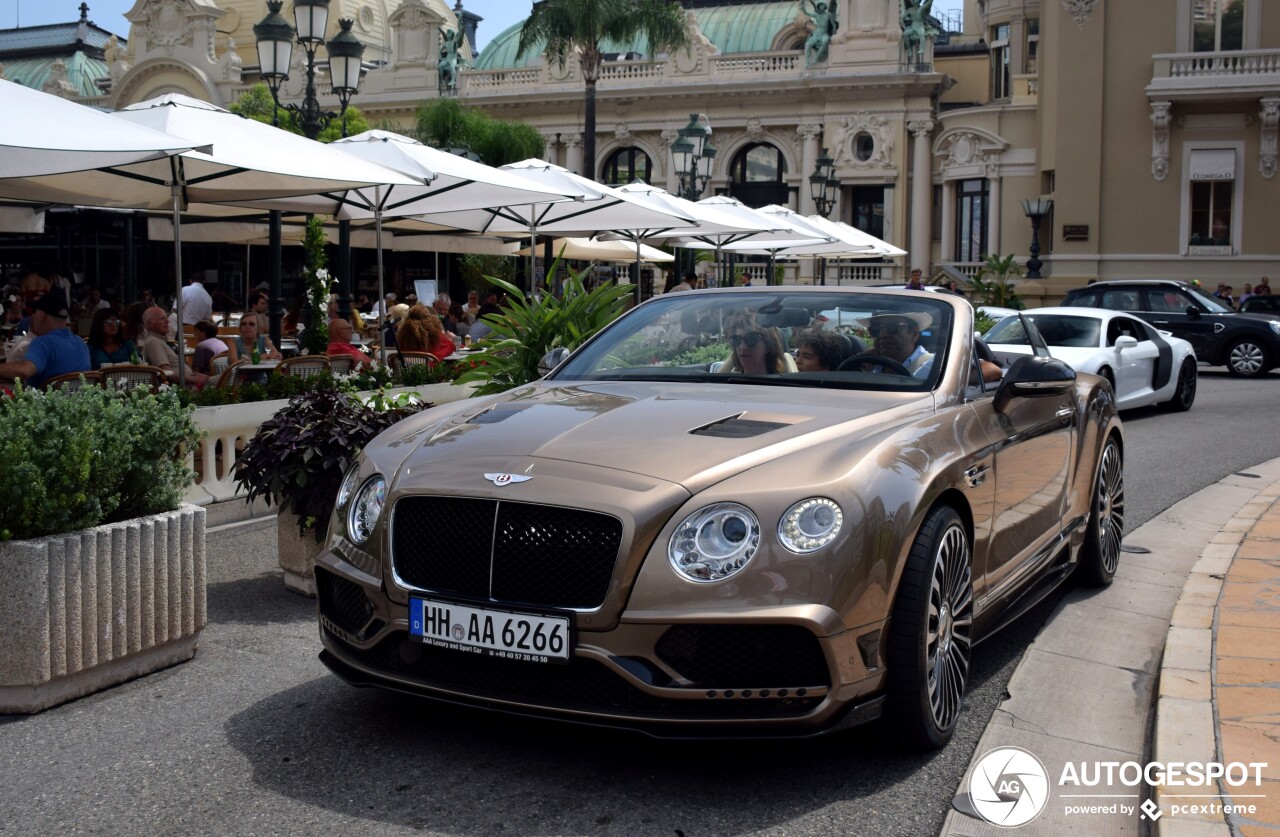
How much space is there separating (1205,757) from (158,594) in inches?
154

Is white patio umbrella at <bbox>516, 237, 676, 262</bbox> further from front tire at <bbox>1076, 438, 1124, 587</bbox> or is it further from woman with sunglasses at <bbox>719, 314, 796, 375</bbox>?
woman with sunglasses at <bbox>719, 314, 796, 375</bbox>

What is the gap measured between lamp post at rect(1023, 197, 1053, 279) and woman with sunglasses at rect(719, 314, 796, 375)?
4119 cm

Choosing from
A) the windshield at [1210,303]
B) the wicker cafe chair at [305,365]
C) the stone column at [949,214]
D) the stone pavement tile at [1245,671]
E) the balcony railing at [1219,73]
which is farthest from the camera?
the stone column at [949,214]

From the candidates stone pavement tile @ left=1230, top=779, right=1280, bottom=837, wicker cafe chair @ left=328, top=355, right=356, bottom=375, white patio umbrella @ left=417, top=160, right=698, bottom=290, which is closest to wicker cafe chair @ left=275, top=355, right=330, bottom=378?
wicker cafe chair @ left=328, top=355, right=356, bottom=375

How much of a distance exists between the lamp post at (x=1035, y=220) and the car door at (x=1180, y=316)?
19.2m

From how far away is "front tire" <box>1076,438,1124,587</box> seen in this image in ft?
22.5

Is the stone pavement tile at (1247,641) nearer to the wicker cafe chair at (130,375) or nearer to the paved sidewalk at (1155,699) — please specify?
the paved sidewalk at (1155,699)

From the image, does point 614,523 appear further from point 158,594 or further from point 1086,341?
point 1086,341

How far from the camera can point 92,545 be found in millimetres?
4883

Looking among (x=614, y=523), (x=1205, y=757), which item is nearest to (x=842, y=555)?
(x=614, y=523)

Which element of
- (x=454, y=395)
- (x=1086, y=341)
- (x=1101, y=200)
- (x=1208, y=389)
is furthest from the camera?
(x=1101, y=200)

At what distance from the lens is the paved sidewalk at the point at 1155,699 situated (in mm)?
3926

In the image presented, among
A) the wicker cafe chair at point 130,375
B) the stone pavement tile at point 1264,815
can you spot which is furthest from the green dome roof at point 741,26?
the stone pavement tile at point 1264,815

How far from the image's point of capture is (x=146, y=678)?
17.3 feet
